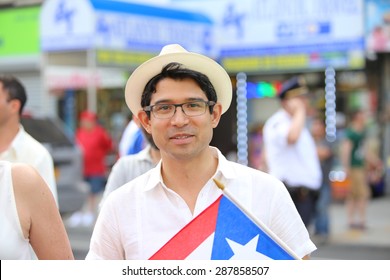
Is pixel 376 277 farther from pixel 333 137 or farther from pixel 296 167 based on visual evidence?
pixel 333 137

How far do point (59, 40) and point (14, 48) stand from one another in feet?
25.9

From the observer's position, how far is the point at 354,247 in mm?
10789

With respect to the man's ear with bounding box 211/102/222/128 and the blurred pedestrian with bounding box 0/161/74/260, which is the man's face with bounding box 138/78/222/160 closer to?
the man's ear with bounding box 211/102/222/128

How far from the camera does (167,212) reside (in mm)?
2787

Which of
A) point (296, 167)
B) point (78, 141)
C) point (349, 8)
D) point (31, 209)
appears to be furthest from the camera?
point (78, 141)

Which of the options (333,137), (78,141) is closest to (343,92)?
(333,137)

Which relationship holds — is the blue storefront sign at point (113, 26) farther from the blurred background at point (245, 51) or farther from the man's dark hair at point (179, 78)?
the man's dark hair at point (179, 78)

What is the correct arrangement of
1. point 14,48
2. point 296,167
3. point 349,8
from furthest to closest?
point 14,48, point 349,8, point 296,167

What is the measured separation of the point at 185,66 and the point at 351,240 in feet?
29.2

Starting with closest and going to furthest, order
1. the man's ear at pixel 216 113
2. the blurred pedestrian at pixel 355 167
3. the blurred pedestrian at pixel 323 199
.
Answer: the man's ear at pixel 216 113, the blurred pedestrian at pixel 323 199, the blurred pedestrian at pixel 355 167

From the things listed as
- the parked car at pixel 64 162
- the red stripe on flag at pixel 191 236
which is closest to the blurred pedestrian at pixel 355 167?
the parked car at pixel 64 162

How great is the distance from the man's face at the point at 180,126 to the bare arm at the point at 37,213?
0.43 m

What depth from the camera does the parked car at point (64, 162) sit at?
37.0 ft

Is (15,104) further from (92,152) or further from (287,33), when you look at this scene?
(287,33)
